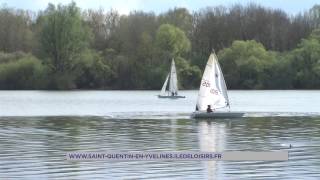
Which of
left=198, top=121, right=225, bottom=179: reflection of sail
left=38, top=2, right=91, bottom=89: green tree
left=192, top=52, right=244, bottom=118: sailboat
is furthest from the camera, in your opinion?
left=38, top=2, right=91, bottom=89: green tree

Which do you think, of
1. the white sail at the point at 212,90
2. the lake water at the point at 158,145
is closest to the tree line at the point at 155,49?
the white sail at the point at 212,90

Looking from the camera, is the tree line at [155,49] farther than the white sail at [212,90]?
Yes

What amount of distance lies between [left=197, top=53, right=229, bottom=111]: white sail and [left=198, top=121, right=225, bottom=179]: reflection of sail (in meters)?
4.45

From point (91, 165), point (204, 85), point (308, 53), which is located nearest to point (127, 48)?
point (308, 53)

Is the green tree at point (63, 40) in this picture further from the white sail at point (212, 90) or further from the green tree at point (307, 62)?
the white sail at point (212, 90)

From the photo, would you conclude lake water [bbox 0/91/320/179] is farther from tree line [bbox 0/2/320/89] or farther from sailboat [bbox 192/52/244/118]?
tree line [bbox 0/2/320/89]

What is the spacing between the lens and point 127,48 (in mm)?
124062

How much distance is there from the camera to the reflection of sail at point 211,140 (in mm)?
Result: 20547

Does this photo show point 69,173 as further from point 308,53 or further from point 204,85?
point 308,53

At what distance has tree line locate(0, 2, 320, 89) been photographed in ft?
399

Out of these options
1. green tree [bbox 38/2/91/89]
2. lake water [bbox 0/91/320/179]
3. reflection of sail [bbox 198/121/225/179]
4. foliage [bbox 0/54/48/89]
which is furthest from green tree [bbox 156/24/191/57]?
reflection of sail [bbox 198/121/225/179]

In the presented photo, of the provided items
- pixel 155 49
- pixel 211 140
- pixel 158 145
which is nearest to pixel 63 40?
pixel 155 49

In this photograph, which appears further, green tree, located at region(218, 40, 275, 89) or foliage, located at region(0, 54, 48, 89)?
foliage, located at region(0, 54, 48, 89)

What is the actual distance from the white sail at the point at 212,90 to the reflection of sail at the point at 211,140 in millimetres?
4447
